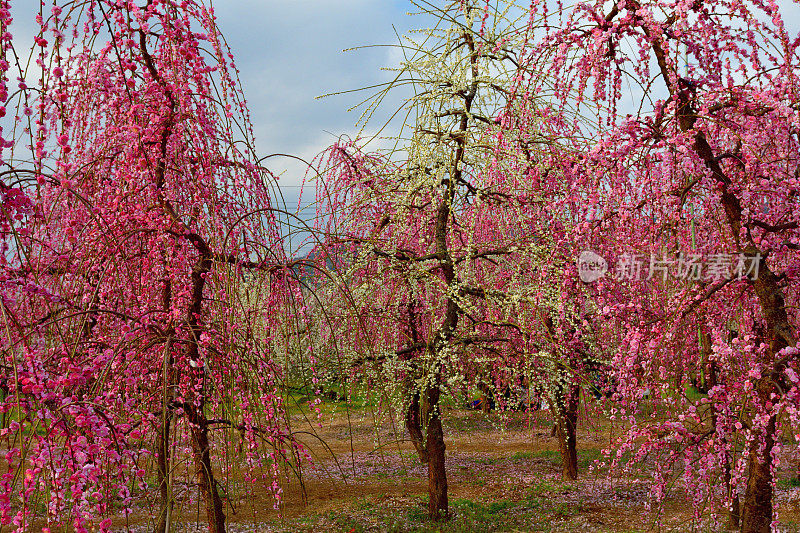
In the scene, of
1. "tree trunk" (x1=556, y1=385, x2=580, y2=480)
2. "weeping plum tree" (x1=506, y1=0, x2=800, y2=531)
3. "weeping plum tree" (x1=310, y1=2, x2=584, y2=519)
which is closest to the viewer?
"weeping plum tree" (x1=506, y1=0, x2=800, y2=531)

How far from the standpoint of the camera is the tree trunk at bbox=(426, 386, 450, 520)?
26.0 feet

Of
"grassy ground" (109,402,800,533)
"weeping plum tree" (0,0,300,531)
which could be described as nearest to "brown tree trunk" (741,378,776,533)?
"grassy ground" (109,402,800,533)

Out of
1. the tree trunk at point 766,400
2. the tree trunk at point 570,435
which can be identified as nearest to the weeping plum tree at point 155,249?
the tree trunk at point 766,400

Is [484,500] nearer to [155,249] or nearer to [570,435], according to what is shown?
[570,435]

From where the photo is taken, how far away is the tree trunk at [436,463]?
7.91 meters

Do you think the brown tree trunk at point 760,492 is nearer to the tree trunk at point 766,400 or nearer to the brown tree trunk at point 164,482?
the tree trunk at point 766,400

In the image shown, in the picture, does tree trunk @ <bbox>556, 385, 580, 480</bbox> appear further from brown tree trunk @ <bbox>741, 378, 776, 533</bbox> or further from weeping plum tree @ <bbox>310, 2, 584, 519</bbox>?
brown tree trunk @ <bbox>741, 378, 776, 533</bbox>

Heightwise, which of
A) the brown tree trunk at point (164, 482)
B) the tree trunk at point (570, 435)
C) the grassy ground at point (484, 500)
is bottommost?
the grassy ground at point (484, 500)

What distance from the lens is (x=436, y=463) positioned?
8.06 metres

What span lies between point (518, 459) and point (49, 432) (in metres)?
11.5

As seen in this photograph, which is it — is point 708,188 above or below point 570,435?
above

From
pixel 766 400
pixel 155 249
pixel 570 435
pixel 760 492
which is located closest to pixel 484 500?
pixel 570 435

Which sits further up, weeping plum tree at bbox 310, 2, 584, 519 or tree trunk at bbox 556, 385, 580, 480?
weeping plum tree at bbox 310, 2, 584, 519

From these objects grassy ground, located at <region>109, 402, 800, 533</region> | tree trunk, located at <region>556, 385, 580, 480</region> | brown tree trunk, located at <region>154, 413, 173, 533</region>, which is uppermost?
brown tree trunk, located at <region>154, 413, 173, 533</region>
